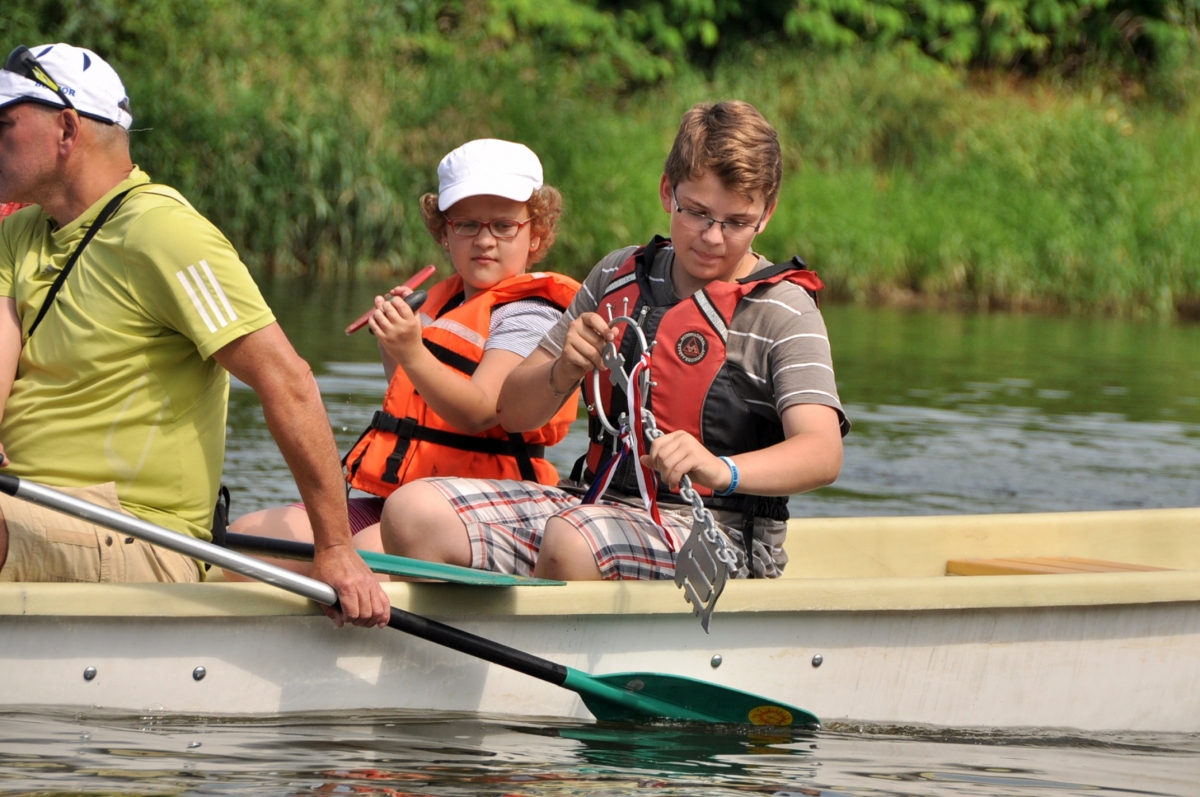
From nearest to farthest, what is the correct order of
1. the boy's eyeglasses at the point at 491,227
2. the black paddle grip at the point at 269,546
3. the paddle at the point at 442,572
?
the paddle at the point at 442,572 → the black paddle grip at the point at 269,546 → the boy's eyeglasses at the point at 491,227

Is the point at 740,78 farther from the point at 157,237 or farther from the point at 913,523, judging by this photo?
the point at 157,237

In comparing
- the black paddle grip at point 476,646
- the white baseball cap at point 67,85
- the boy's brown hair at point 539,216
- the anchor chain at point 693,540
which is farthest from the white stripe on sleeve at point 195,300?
the boy's brown hair at point 539,216

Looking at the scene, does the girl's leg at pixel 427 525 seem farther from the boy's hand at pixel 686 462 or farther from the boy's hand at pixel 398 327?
the boy's hand at pixel 686 462

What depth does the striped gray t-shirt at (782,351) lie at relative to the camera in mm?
3244

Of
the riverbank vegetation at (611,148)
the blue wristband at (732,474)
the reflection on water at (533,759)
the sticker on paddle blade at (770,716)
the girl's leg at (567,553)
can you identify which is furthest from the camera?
the riverbank vegetation at (611,148)

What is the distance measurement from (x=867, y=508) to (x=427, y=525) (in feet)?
12.0

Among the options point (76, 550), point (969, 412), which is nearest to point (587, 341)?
point (76, 550)

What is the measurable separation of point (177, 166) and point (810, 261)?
5422 mm

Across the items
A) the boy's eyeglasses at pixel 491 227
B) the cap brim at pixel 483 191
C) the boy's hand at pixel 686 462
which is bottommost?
the boy's hand at pixel 686 462

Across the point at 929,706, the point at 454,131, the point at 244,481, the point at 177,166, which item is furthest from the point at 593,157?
the point at 929,706

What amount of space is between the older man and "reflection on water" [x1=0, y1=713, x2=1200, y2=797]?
286mm

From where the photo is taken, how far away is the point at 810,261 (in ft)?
48.2

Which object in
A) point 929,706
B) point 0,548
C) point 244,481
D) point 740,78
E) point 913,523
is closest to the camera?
point 0,548

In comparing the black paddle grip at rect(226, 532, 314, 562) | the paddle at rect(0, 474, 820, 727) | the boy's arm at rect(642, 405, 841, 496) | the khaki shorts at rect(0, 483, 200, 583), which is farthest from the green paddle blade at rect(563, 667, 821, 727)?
the khaki shorts at rect(0, 483, 200, 583)
